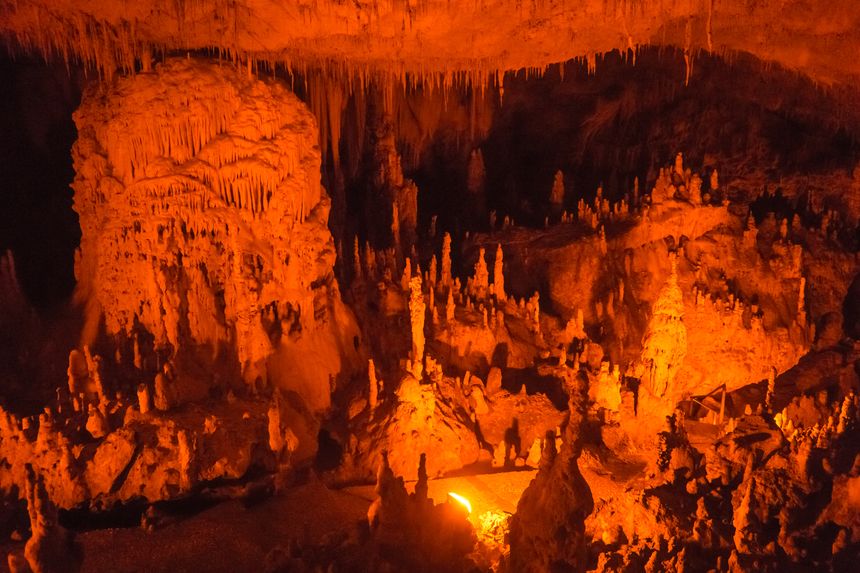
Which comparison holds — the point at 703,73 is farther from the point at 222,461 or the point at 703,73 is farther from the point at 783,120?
the point at 222,461

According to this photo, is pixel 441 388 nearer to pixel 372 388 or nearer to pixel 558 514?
pixel 372 388

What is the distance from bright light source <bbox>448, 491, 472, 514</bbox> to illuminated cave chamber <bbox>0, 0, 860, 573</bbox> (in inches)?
2.0

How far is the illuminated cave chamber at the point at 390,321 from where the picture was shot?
741 centimetres

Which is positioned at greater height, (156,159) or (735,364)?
(156,159)

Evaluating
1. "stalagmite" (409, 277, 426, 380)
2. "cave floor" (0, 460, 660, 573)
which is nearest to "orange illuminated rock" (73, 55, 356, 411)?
"stalagmite" (409, 277, 426, 380)

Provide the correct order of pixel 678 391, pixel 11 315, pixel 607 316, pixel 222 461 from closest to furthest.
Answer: pixel 222 461 < pixel 11 315 < pixel 678 391 < pixel 607 316

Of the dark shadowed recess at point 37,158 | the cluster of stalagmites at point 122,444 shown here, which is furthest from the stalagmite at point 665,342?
the dark shadowed recess at point 37,158

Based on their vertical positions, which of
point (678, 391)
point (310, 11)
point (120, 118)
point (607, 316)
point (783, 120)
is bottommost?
point (678, 391)

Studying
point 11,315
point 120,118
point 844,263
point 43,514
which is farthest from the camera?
point 844,263

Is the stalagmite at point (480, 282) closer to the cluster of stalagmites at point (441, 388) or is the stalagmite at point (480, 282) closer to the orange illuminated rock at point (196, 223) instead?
the cluster of stalagmites at point (441, 388)

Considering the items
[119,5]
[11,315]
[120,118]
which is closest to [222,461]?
[11,315]

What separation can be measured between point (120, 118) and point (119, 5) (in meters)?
1.55

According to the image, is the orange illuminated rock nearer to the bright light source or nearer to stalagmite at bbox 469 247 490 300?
the bright light source

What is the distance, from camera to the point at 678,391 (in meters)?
14.1
